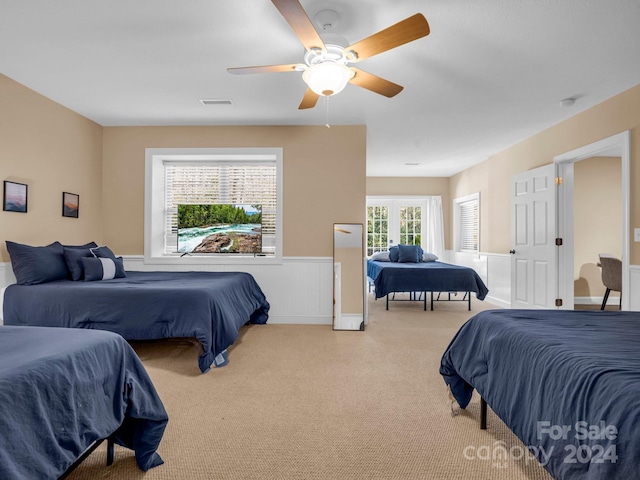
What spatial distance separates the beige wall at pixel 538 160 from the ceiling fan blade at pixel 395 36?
2841 millimetres

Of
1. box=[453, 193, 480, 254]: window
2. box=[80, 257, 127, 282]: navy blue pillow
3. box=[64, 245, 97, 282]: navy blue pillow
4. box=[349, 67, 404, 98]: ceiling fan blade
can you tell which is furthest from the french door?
box=[64, 245, 97, 282]: navy blue pillow

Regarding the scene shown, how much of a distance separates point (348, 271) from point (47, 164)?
3505 mm

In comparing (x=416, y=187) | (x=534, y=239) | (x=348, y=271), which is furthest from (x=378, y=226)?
(x=348, y=271)

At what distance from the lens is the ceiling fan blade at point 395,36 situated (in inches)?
71.9

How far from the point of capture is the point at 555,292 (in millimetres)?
4422

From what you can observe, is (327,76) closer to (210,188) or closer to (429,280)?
(210,188)

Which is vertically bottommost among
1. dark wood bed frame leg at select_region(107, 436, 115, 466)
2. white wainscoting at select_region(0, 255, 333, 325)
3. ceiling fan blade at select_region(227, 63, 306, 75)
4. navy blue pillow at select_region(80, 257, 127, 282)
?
dark wood bed frame leg at select_region(107, 436, 115, 466)

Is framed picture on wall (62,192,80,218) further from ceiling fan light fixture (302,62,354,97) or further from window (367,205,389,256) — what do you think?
window (367,205,389,256)

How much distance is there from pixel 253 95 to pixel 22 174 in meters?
2.37

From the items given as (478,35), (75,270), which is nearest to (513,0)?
(478,35)

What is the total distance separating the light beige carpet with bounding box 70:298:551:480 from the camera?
1.71 metres

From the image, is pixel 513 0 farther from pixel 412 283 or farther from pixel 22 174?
pixel 22 174

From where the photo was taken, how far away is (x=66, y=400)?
125 centimetres

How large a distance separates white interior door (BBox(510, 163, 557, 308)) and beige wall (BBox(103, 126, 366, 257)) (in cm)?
229
